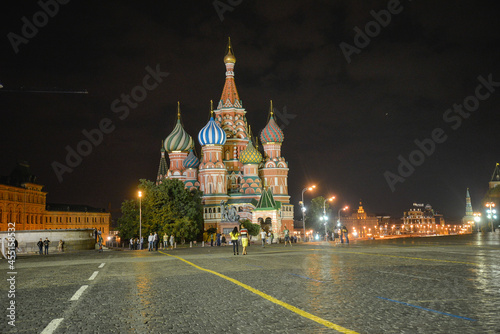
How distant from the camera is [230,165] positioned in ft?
301

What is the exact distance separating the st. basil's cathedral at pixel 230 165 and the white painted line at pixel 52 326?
66.1 m

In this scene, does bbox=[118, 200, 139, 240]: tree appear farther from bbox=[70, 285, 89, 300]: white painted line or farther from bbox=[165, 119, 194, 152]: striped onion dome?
bbox=[70, 285, 89, 300]: white painted line

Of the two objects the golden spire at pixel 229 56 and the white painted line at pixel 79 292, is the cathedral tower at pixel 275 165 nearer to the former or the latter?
the golden spire at pixel 229 56

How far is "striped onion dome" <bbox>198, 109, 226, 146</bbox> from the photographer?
83.6m

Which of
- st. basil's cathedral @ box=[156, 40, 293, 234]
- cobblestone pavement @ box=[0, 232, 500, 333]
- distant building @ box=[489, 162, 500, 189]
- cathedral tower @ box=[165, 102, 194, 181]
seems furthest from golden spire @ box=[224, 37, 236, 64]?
distant building @ box=[489, 162, 500, 189]

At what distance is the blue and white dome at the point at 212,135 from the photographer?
8356 cm

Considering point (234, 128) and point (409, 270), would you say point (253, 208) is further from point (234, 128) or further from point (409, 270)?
point (409, 270)

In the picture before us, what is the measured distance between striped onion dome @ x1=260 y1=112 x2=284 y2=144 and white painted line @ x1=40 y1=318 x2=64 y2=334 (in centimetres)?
8171

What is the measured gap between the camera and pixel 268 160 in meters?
88.1

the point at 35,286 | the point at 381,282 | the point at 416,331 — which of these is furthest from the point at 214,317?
the point at 35,286

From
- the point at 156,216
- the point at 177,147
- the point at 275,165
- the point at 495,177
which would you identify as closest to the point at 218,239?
the point at 156,216

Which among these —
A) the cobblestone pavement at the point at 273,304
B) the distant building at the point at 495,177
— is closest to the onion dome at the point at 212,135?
the cobblestone pavement at the point at 273,304

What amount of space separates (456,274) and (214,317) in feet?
24.6

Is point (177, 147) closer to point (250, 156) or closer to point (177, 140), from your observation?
point (177, 140)
